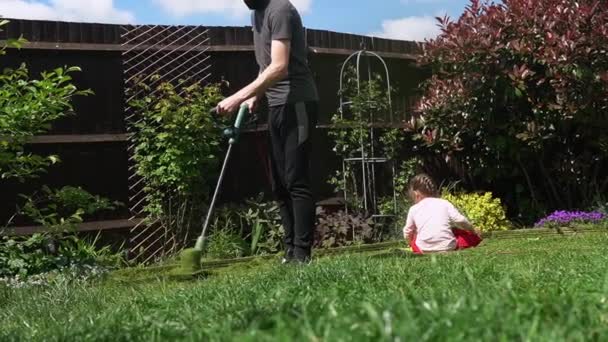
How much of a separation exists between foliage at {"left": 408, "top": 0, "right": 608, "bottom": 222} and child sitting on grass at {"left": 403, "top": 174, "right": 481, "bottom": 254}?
2305 mm

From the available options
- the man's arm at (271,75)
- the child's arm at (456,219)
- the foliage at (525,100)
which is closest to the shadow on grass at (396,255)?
the child's arm at (456,219)

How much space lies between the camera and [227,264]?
6.53 meters

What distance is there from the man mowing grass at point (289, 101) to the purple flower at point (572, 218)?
3837 mm

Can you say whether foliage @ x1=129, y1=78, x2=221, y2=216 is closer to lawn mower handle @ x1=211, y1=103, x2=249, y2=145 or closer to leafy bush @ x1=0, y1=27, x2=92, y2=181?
leafy bush @ x1=0, y1=27, x2=92, y2=181

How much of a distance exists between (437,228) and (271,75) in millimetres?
1878

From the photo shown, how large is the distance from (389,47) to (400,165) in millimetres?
1447

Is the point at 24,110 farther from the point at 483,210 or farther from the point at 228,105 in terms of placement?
the point at 483,210

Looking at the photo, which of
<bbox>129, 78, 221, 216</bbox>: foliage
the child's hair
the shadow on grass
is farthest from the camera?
<bbox>129, 78, 221, 216</bbox>: foliage

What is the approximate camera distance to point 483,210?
27.9 feet

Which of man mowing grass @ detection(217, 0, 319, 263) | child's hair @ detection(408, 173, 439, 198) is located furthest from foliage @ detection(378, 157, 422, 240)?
man mowing grass @ detection(217, 0, 319, 263)

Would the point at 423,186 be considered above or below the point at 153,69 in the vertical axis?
below

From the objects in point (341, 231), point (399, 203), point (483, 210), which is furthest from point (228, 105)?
point (483, 210)

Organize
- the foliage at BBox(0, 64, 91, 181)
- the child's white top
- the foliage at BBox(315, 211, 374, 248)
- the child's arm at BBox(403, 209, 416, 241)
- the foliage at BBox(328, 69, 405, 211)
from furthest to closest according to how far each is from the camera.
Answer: the foliage at BBox(328, 69, 405, 211) → the foliage at BBox(315, 211, 374, 248) → the child's arm at BBox(403, 209, 416, 241) → the child's white top → the foliage at BBox(0, 64, 91, 181)

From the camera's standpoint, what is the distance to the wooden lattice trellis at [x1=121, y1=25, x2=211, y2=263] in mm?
7500
